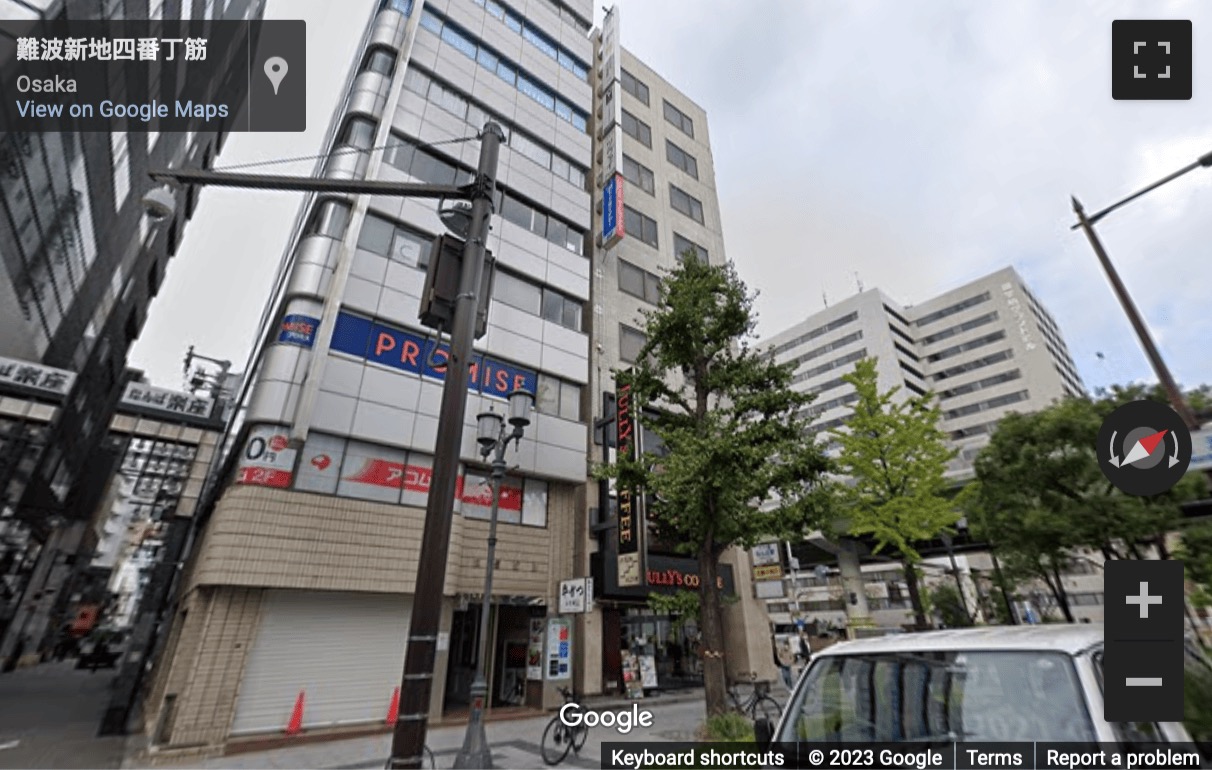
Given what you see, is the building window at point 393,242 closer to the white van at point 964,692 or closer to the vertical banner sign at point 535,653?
the vertical banner sign at point 535,653

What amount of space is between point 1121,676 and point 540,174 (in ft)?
71.2

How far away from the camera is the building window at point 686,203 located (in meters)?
27.1

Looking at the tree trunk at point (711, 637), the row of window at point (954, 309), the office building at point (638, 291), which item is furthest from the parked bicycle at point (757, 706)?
the row of window at point (954, 309)

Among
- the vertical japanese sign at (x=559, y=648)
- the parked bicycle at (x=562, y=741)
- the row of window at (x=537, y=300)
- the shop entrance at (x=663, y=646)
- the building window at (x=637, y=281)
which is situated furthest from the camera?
the building window at (x=637, y=281)

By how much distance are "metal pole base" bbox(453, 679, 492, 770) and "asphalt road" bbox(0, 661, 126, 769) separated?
668 centimetres

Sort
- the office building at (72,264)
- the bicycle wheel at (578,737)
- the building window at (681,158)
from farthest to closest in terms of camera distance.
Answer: the building window at (681,158), the office building at (72,264), the bicycle wheel at (578,737)

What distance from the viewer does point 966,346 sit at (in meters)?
69.4

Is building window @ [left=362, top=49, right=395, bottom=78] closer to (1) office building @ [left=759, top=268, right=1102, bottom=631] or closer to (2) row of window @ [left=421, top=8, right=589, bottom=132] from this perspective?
(2) row of window @ [left=421, top=8, right=589, bottom=132]

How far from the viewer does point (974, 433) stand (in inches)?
2534

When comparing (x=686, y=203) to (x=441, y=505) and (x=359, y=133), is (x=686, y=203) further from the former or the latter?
(x=441, y=505)

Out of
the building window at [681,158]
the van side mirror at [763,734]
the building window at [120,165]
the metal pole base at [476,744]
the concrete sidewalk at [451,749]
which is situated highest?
the building window at [681,158]

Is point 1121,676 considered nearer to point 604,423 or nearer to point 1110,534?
point 1110,534

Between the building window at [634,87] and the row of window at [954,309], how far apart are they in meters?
64.0

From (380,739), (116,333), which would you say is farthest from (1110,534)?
(116,333)
